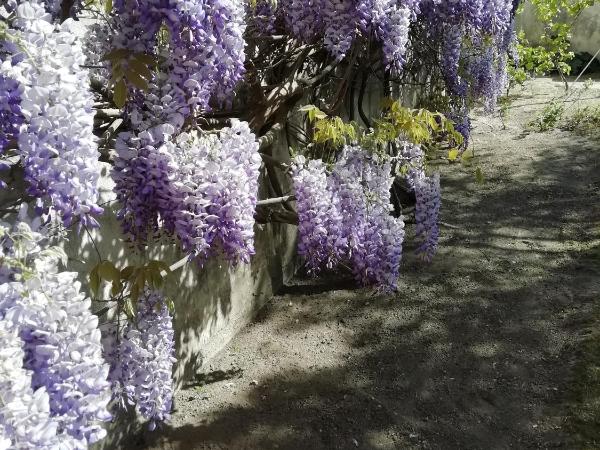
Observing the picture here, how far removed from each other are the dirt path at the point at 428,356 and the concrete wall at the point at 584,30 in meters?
8.49

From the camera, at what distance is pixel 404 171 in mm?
4203

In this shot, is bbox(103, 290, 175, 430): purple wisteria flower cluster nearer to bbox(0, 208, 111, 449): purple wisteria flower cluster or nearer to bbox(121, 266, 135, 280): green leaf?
bbox(121, 266, 135, 280): green leaf


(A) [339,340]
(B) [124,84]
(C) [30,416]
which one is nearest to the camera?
(C) [30,416]

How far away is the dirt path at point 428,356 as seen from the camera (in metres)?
3.12

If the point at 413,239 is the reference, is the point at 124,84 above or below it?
above

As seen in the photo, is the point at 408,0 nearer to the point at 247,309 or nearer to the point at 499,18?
the point at 499,18

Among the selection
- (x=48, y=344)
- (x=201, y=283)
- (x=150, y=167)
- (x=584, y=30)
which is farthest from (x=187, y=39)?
(x=584, y=30)

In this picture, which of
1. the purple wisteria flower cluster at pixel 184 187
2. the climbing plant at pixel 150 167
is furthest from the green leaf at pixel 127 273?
the purple wisteria flower cluster at pixel 184 187

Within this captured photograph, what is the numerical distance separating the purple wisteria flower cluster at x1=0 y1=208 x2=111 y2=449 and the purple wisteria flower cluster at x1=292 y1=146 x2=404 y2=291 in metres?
1.75

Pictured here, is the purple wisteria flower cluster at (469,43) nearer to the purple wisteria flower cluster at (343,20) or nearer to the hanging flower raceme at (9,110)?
the purple wisteria flower cluster at (343,20)

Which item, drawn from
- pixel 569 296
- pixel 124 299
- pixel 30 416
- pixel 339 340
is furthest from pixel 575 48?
pixel 30 416

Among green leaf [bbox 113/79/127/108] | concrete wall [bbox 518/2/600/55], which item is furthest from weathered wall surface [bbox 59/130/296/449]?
concrete wall [bbox 518/2/600/55]

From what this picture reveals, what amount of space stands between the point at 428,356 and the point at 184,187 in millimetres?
2119

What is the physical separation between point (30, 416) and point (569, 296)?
3.88 m
